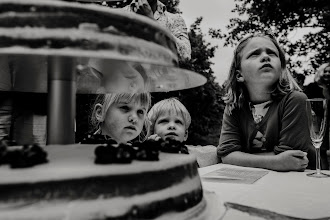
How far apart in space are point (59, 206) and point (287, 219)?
602 millimetres

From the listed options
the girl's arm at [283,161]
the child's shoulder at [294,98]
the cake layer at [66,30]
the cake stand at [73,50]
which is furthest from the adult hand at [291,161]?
the cake layer at [66,30]

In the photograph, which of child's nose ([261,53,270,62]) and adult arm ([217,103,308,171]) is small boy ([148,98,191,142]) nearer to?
adult arm ([217,103,308,171])

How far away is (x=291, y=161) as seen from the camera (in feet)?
5.85

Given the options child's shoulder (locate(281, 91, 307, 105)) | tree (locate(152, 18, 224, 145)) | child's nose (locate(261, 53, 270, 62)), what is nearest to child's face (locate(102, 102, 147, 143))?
child's nose (locate(261, 53, 270, 62))

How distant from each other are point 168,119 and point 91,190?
2095 mm

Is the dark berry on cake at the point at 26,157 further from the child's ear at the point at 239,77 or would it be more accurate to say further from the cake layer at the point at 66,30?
the child's ear at the point at 239,77

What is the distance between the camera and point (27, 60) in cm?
72

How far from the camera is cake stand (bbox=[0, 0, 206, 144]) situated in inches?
22.0

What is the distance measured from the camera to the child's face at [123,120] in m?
2.13

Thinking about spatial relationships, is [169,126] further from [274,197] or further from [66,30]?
[66,30]

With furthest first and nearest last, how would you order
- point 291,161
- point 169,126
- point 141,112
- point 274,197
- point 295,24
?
point 295,24
point 169,126
point 141,112
point 291,161
point 274,197

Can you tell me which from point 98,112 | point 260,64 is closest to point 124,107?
point 98,112

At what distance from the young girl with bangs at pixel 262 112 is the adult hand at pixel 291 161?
197mm

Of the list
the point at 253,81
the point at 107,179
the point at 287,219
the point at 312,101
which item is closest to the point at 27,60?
the point at 107,179
